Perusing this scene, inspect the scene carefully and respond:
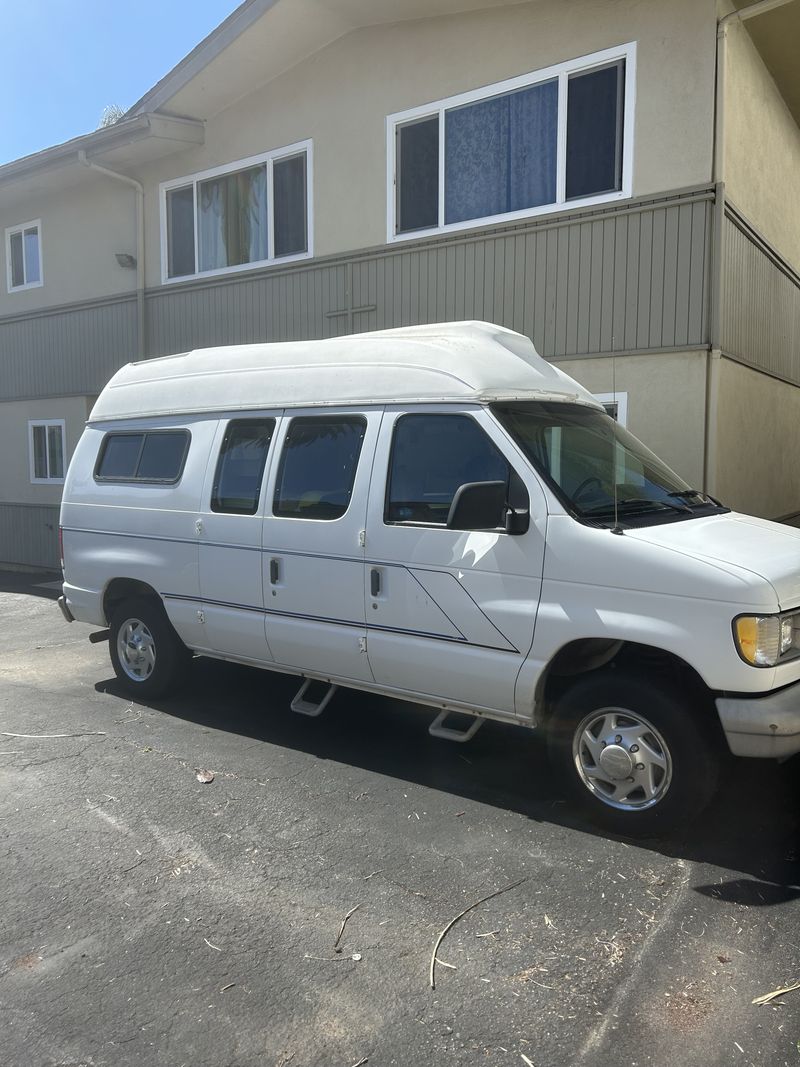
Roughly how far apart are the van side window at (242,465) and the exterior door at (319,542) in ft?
0.53

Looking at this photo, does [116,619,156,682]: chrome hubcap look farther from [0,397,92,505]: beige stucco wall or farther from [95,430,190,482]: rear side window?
[0,397,92,505]: beige stucco wall

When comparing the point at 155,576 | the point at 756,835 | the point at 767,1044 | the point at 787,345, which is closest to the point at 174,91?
the point at 155,576

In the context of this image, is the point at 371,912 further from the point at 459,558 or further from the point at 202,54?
the point at 202,54

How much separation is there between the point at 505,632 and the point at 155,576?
2971 mm

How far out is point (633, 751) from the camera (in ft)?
13.2

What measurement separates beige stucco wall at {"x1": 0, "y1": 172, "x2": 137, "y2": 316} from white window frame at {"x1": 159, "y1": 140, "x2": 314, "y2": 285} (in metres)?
0.75

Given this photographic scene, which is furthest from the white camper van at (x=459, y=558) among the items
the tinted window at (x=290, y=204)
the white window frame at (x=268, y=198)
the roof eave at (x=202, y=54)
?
the roof eave at (x=202, y=54)

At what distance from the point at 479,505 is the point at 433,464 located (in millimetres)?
608

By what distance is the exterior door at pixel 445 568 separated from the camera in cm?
434

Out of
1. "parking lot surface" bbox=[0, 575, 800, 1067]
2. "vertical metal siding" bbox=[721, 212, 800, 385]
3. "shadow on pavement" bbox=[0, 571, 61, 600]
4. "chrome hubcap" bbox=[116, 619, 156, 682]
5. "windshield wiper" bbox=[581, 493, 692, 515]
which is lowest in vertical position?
"shadow on pavement" bbox=[0, 571, 61, 600]

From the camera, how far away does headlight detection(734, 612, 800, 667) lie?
144 inches

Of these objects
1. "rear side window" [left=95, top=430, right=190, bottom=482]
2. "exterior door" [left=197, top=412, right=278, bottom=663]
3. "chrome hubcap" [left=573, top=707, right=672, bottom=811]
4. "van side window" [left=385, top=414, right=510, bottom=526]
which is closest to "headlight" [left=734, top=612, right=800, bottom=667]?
"chrome hubcap" [left=573, top=707, right=672, bottom=811]

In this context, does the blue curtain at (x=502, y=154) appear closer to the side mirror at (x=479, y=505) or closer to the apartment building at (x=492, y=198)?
the apartment building at (x=492, y=198)

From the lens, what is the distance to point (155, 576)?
243 inches
